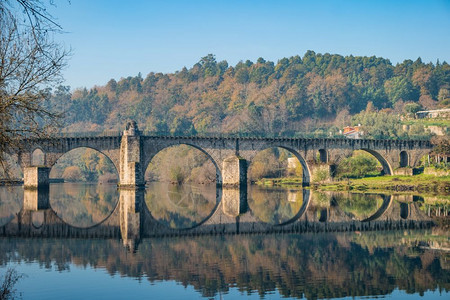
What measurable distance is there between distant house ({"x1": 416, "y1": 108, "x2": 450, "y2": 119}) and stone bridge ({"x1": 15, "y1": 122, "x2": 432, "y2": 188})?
3634 centimetres

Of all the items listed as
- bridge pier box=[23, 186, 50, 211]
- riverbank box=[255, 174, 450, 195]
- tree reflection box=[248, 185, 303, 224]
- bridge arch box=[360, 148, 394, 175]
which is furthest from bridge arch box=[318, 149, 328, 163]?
bridge pier box=[23, 186, 50, 211]

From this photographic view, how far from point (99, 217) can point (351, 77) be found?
477 ft

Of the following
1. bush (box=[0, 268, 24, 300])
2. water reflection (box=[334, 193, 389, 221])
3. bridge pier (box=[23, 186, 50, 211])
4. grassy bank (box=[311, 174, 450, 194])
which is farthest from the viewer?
grassy bank (box=[311, 174, 450, 194])

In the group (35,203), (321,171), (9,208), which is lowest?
(9,208)

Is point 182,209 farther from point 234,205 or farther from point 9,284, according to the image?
point 9,284

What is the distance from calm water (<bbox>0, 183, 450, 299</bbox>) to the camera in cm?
1827

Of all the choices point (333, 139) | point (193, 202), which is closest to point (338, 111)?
point (333, 139)

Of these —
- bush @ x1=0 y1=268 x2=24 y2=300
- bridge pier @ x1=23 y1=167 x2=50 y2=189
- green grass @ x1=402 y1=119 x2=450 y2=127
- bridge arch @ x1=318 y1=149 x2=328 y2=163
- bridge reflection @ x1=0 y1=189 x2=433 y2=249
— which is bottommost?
bush @ x1=0 y1=268 x2=24 y2=300

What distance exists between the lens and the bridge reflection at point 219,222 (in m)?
30.1

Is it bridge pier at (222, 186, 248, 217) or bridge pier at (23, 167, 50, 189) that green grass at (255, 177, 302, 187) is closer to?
bridge pier at (222, 186, 248, 217)

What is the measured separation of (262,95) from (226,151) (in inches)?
2683

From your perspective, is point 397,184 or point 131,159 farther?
point 131,159

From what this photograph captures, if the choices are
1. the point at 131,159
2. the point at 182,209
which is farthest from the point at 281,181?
the point at 182,209

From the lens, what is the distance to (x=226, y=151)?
72188 mm
